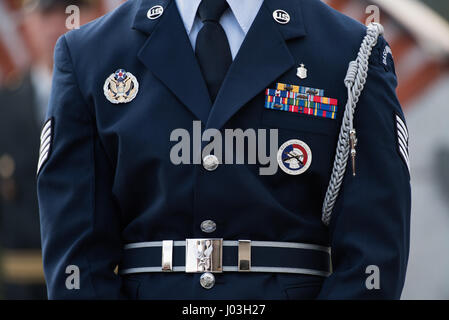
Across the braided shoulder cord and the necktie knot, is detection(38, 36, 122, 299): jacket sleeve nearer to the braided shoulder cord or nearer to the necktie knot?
the necktie knot

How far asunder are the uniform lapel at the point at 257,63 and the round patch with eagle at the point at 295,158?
0.52ft

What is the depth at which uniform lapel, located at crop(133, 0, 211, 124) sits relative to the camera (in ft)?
7.80

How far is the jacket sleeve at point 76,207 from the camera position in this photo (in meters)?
2.37

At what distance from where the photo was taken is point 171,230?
7.75 ft

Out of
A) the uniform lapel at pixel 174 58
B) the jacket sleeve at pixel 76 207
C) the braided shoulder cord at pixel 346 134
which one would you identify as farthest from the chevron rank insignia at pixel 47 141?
the braided shoulder cord at pixel 346 134

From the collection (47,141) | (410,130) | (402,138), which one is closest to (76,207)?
(47,141)

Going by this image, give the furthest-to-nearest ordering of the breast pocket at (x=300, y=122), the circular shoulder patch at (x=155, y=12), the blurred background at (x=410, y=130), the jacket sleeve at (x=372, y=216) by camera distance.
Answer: the blurred background at (x=410, y=130)
the circular shoulder patch at (x=155, y=12)
the breast pocket at (x=300, y=122)
the jacket sleeve at (x=372, y=216)

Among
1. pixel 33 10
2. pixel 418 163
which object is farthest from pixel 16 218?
pixel 418 163

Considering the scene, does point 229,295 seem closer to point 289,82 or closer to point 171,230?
point 171,230

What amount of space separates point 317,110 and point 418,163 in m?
2.91

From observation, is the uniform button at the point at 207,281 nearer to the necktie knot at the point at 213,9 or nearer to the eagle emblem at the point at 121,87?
the eagle emblem at the point at 121,87

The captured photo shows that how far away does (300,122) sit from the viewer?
2.41m
